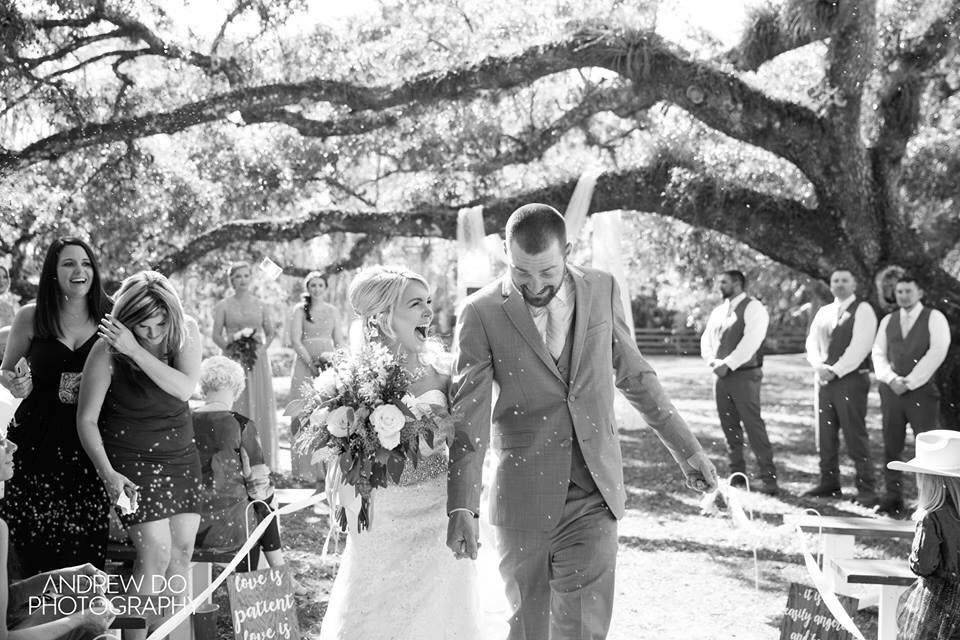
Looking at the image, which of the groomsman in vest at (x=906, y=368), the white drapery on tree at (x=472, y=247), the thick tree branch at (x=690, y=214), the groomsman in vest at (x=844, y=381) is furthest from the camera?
the thick tree branch at (x=690, y=214)

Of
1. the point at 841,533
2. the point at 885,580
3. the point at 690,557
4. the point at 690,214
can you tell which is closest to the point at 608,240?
the point at 690,214

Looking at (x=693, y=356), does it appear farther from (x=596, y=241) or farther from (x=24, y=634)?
(x=24, y=634)

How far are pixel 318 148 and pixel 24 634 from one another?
1503 centimetres

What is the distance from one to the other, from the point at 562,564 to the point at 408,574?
70 centimetres

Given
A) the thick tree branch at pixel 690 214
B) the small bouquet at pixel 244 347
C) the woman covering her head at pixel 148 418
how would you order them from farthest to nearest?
the thick tree branch at pixel 690 214 → the small bouquet at pixel 244 347 → the woman covering her head at pixel 148 418

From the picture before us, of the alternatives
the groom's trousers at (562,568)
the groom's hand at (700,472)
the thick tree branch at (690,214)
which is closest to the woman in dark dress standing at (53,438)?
the groom's trousers at (562,568)

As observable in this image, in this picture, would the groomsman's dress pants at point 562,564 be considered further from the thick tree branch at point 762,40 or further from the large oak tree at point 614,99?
the thick tree branch at point 762,40

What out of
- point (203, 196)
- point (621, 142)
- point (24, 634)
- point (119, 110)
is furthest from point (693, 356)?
point (24, 634)

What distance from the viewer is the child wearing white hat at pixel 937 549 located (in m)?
4.21

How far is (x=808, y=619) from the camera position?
455cm

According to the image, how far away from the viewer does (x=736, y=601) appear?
22.0ft

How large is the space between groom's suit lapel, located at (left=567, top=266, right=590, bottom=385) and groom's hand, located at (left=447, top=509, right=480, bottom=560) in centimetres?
67

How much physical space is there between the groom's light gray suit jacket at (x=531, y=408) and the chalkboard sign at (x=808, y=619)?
91 centimetres

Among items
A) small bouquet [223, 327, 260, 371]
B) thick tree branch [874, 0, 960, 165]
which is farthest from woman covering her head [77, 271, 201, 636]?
thick tree branch [874, 0, 960, 165]
